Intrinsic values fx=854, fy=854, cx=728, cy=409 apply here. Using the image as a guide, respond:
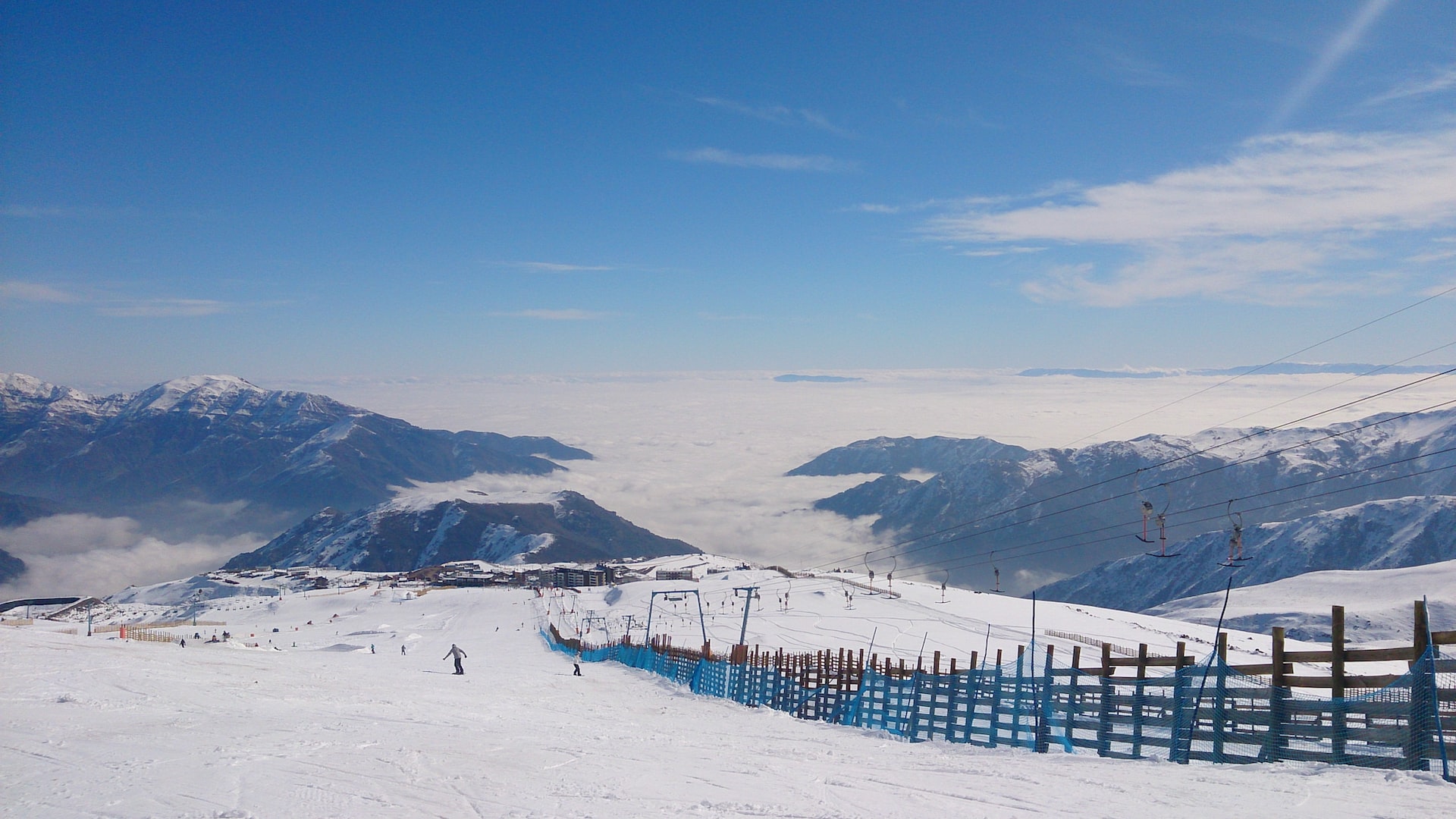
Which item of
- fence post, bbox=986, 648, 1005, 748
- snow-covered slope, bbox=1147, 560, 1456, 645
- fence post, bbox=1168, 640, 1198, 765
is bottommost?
snow-covered slope, bbox=1147, 560, 1456, 645

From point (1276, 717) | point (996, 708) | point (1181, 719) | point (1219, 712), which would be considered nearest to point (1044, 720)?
point (996, 708)

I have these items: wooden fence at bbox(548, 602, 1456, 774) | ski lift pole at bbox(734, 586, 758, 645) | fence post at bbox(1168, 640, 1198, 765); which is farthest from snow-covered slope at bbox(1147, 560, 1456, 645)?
fence post at bbox(1168, 640, 1198, 765)

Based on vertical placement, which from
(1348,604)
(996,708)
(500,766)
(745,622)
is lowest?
(1348,604)

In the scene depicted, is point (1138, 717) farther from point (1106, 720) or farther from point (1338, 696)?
point (1338, 696)

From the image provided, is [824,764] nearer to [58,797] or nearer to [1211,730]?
[1211,730]

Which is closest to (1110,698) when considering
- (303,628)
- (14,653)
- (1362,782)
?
(1362,782)

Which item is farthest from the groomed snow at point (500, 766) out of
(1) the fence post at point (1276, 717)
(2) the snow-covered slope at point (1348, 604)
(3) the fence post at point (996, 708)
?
(2) the snow-covered slope at point (1348, 604)

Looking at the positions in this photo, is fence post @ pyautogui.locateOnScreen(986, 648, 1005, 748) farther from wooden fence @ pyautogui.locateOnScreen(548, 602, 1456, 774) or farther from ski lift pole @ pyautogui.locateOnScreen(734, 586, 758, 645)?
ski lift pole @ pyautogui.locateOnScreen(734, 586, 758, 645)
